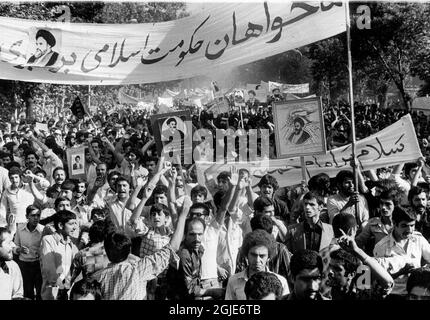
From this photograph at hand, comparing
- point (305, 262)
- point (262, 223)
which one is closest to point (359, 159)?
point (262, 223)

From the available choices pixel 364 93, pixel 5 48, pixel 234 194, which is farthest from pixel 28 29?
pixel 364 93

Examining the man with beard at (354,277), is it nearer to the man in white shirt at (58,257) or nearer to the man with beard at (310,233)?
the man with beard at (310,233)

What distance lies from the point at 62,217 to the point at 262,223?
1719mm

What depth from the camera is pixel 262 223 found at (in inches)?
220

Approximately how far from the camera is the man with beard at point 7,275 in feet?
17.3

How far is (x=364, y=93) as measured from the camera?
58.0 m

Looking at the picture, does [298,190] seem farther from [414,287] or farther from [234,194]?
[414,287]

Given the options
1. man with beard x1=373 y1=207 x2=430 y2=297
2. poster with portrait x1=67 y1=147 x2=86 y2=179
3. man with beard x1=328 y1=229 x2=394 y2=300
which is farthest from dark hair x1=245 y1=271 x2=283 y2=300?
poster with portrait x1=67 y1=147 x2=86 y2=179

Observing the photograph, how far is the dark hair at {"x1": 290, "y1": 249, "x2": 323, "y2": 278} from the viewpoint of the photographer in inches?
167

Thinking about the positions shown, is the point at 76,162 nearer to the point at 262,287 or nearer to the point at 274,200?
the point at 274,200

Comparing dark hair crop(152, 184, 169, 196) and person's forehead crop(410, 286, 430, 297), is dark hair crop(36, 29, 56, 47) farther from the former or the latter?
person's forehead crop(410, 286, 430, 297)

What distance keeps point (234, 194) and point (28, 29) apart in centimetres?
313

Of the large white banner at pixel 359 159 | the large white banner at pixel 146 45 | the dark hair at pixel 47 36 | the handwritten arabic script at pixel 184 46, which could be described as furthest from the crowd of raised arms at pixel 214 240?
the dark hair at pixel 47 36

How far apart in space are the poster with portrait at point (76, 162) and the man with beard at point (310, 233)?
3877 millimetres
